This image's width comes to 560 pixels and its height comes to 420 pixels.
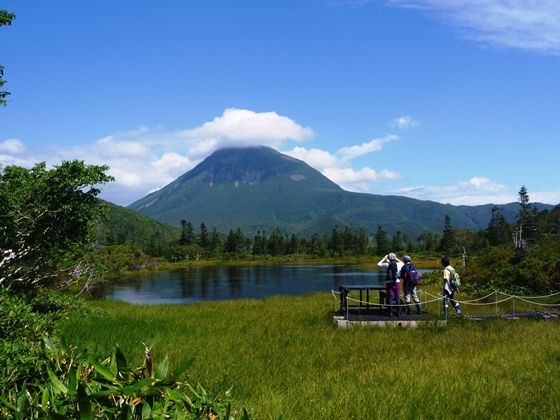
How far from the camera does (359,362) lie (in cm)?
917

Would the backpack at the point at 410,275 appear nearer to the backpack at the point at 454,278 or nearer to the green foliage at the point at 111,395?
the backpack at the point at 454,278

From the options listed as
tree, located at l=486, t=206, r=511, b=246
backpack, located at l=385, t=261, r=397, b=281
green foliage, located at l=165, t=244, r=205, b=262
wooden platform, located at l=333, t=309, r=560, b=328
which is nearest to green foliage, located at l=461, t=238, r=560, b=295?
wooden platform, located at l=333, t=309, r=560, b=328

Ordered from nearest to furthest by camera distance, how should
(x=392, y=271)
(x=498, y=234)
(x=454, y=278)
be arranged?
(x=392, y=271)
(x=454, y=278)
(x=498, y=234)

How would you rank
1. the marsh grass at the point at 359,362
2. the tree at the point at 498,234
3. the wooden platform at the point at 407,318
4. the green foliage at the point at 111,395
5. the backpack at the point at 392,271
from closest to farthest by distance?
the green foliage at the point at 111,395
the marsh grass at the point at 359,362
the wooden platform at the point at 407,318
the backpack at the point at 392,271
the tree at the point at 498,234

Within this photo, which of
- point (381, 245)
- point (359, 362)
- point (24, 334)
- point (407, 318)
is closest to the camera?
point (24, 334)

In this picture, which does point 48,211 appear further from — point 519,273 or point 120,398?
point 519,273

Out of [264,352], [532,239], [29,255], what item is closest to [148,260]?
[532,239]

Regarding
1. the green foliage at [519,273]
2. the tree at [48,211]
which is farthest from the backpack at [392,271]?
the green foliage at [519,273]

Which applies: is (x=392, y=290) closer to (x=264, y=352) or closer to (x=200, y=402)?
(x=264, y=352)

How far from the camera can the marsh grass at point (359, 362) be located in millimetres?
5957

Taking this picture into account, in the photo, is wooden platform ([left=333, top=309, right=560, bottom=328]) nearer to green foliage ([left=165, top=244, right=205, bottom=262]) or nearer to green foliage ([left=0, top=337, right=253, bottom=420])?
green foliage ([left=0, top=337, right=253, bottom=420])

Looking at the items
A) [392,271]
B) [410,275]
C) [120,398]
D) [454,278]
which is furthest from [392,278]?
[120,398]

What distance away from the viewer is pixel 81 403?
4.99 ft

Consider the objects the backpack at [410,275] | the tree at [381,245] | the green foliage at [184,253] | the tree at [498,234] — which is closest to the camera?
the backpack at [410,275]
